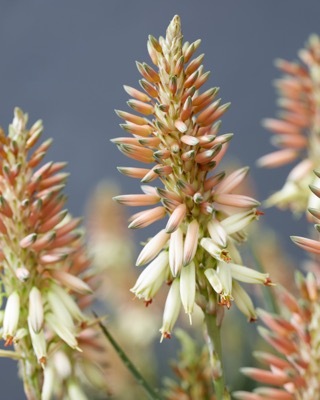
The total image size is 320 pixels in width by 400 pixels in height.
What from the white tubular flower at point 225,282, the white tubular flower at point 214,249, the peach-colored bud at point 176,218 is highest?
the peach-colored bud at point 176,218

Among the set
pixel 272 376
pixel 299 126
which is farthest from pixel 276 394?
pixel 299 126

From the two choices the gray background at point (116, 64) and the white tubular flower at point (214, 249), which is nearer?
the white tubular flower at point (214, 249)

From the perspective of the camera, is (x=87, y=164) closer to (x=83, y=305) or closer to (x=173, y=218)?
(x=83, y=305)

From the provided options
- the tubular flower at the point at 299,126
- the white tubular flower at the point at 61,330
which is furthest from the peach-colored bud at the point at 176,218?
the tubular flower at the point at 299,126

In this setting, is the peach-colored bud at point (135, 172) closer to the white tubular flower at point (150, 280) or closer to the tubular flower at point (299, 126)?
the white tubular flower at point (150, 280)

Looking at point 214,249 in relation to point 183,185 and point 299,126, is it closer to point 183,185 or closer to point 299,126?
point 183,185

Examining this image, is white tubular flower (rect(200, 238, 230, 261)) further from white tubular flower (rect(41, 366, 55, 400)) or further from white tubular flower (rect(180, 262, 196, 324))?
white tubular flower (rect(41, 366, 55, 400))

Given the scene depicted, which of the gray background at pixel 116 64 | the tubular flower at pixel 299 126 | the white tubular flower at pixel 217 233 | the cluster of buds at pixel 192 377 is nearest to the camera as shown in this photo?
the white tubular flower at pixel 217 233

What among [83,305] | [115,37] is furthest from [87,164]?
A: [83,305]
